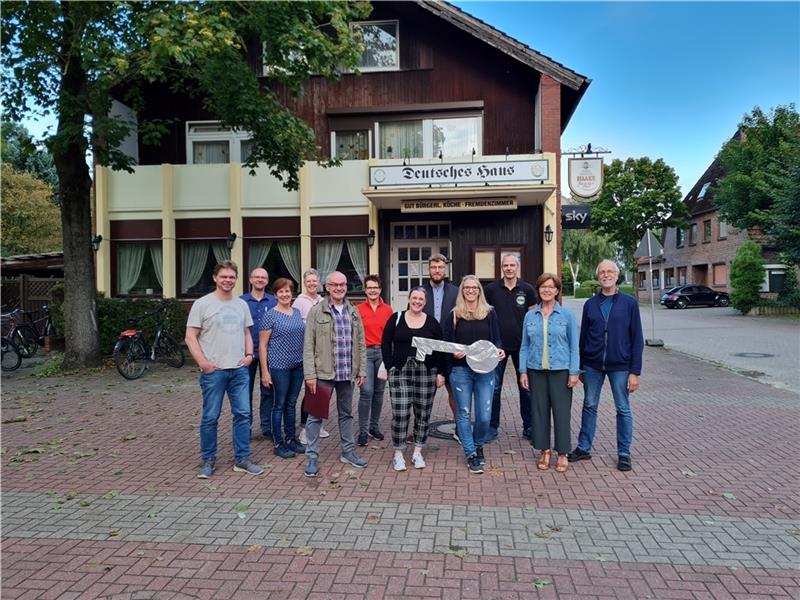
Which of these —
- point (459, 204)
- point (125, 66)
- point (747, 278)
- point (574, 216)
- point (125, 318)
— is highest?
point (125, 66)

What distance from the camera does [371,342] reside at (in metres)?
5.81

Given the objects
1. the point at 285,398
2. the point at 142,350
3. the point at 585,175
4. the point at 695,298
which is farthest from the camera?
the point at 695,298

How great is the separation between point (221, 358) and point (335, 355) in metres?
1.02

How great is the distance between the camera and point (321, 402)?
4863mm

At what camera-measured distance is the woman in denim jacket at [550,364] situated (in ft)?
16.2

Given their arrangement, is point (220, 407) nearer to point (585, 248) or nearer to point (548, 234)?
point (548, 234)

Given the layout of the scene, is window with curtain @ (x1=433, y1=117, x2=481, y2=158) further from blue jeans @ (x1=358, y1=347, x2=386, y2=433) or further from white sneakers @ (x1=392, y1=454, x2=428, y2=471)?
white sneakers @ (x1=392, y1=454, x2=428, y2=471)

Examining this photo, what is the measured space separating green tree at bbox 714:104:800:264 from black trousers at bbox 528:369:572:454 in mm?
21201

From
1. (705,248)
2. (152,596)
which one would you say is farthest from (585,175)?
(705,248)

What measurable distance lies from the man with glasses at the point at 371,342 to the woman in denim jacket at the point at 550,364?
5.09 feet

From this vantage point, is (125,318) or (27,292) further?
(27,292)

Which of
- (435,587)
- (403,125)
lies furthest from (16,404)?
(403,125)

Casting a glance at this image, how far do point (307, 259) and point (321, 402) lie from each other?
908 cm

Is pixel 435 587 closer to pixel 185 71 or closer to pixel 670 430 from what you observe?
pixel 670 430
